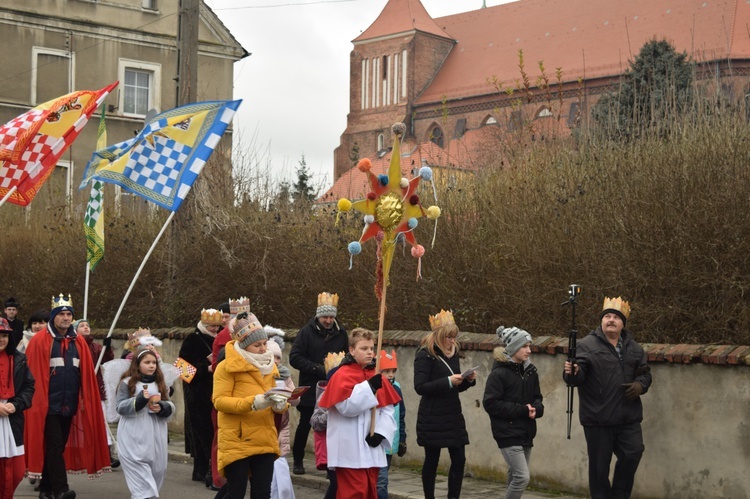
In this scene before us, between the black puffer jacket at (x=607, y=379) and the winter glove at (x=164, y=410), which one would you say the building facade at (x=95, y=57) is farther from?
the black puffer jacket at (x=607, y=379)

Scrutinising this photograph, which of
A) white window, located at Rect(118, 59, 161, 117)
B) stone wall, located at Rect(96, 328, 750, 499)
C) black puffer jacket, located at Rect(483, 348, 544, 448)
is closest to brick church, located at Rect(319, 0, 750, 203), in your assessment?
white window, located at Rect(118, 59, 161, 117)

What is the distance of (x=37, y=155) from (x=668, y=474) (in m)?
8.93

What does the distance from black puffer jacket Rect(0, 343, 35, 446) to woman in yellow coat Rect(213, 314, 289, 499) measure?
218cm

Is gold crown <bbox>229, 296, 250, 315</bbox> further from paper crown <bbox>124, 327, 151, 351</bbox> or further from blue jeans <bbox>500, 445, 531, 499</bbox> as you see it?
blue jeans <bbox>500, 445, 531, 499</bbox>

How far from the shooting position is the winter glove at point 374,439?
888 centimetres

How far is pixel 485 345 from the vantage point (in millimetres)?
12891

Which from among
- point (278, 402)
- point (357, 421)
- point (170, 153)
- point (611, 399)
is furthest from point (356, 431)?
point (170, 153)

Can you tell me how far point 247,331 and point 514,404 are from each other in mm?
2558

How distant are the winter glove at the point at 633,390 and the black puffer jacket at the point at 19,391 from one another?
518 cm

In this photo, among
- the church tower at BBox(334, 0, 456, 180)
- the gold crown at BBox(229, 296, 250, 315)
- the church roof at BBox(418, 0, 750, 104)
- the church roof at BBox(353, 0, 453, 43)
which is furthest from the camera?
the church roof at BBox(353, 0, 453, 43)

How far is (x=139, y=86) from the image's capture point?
135 ft

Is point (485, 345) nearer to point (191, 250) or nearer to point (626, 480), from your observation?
point (626, 480)

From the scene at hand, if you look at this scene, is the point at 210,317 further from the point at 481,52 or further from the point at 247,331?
the point at 481,52

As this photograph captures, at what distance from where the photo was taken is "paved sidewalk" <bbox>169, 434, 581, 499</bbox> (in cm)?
1171
